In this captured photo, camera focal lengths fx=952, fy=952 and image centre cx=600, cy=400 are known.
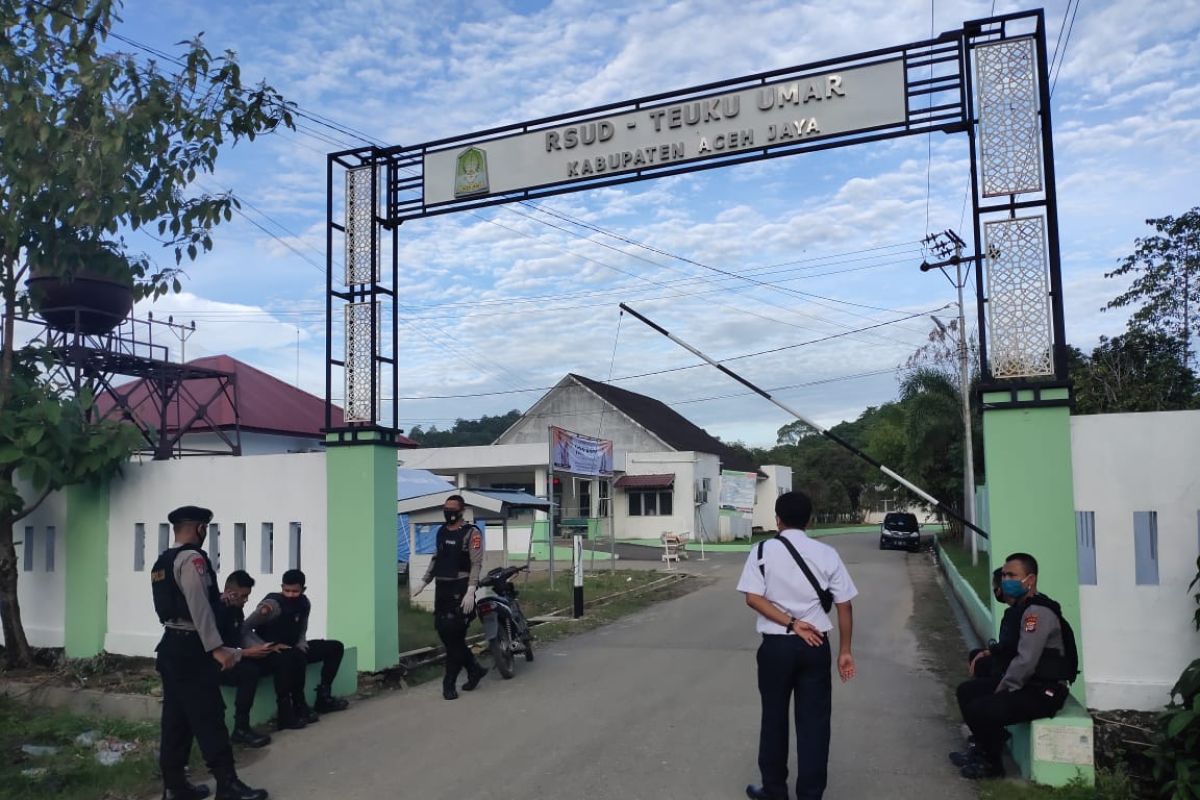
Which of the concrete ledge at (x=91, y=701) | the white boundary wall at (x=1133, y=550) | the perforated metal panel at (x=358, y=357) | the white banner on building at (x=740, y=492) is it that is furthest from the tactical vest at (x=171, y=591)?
the white banner on building at (x=740, y=492)

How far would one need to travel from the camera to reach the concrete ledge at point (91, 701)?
28.3ft

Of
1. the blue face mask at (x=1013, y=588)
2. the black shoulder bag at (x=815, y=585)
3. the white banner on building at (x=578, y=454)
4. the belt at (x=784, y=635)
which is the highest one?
the white banner on building at (x=578, y=454)

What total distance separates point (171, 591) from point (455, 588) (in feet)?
11.4

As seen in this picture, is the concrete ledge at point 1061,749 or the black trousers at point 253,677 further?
the black trousers at point 253,677

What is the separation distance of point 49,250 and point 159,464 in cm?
286

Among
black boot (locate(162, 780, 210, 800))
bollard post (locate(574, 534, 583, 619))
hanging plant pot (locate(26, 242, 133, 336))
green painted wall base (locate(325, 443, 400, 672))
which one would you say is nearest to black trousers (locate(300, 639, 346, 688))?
green painted wall base (locate(325, 443, 400, 672))

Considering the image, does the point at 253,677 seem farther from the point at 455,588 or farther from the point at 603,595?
the point at 603,595

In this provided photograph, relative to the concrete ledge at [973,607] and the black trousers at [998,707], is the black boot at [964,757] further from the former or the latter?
the concrete ledge at [973,607]

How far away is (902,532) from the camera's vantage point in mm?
36281

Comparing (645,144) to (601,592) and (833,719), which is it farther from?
(601,592)

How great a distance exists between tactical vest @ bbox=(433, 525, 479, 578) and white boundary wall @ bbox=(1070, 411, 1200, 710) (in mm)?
5345

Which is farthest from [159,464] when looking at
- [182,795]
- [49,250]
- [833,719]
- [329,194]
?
[833,719]

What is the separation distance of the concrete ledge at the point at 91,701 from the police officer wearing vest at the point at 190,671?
280cm

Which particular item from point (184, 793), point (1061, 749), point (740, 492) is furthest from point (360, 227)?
point (740, 492)
